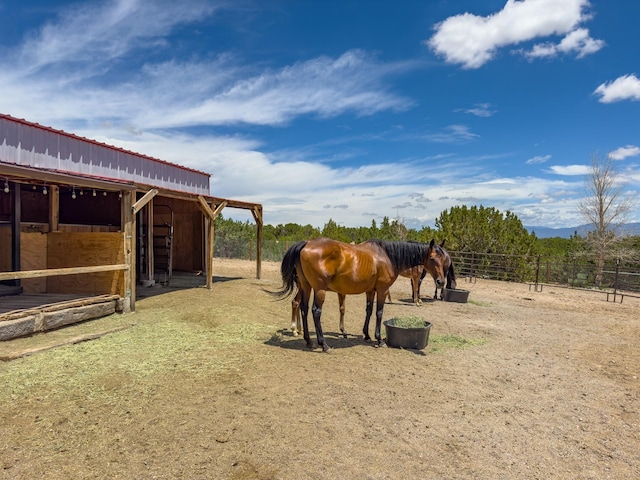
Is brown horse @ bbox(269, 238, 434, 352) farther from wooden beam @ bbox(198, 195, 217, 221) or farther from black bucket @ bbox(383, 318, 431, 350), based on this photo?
wooden beam @ bbox(198, 195, 217, 221)

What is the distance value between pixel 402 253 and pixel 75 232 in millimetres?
6804

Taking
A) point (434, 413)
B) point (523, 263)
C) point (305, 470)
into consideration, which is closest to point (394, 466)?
point (305, 470)

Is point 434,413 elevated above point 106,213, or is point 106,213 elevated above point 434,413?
point 106,213

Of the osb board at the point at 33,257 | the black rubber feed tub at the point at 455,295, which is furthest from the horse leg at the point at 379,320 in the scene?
the osb board at the point at 33,257

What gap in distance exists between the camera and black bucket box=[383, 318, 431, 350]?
603cm

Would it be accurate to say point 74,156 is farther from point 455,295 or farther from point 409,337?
point 455,295

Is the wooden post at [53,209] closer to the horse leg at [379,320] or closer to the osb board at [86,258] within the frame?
the osb board at [86,258]

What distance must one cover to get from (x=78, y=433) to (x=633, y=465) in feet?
14.8

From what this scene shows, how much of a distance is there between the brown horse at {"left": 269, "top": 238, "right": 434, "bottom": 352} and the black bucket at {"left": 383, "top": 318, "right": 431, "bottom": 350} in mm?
219

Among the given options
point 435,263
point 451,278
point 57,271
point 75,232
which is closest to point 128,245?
point 57,271

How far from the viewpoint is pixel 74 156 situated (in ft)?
42.5

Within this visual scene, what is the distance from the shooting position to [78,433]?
3.22 metres

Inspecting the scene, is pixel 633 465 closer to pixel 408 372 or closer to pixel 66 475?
pixel 408 372

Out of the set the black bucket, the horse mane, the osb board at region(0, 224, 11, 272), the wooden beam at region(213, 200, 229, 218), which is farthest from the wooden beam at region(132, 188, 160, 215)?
the black bucket
